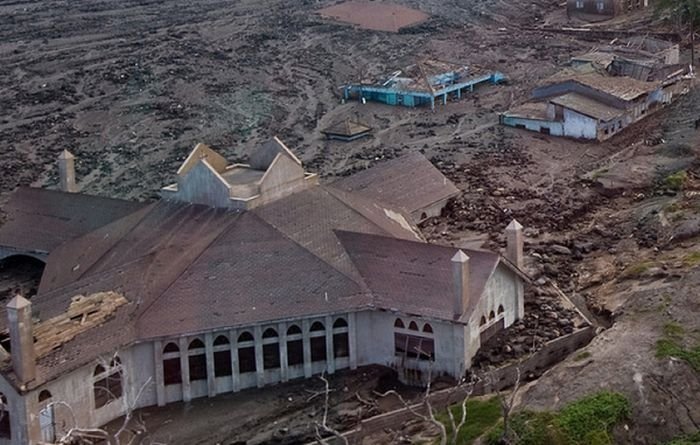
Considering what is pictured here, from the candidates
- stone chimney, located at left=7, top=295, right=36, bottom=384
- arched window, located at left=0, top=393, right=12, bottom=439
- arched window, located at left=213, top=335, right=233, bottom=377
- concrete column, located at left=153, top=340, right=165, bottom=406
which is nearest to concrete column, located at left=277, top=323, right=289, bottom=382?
arched window, located at left=213, top=335, right=233, bottom=377

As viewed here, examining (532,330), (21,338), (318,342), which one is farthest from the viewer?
(532,330)

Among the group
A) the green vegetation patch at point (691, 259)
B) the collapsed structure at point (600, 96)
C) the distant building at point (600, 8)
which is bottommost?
the distant building at point (600, 8)

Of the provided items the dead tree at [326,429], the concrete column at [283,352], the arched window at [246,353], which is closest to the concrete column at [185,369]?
the arched window at [246,353]

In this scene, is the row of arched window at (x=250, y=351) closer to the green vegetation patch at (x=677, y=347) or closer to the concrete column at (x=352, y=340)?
the concrete column at (x=352, y=340)

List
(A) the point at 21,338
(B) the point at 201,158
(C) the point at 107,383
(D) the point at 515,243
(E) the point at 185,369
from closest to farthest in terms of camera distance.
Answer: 1. (A) the point at 21,338
2. (C) the point at 107,383
3. (E) the point at 185,369
4. (D) the point at 515,243
5. (B) the point at 201,158

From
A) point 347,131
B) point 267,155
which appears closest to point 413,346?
point 267,155

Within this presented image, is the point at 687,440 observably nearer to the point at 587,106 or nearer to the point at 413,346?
the point at 413,346

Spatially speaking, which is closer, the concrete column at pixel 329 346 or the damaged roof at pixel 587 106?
the concrete column at pixel 329 346

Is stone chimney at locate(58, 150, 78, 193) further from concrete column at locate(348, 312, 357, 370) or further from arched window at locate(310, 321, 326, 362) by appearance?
concrete column at locate(348, 312, 357, 370)
